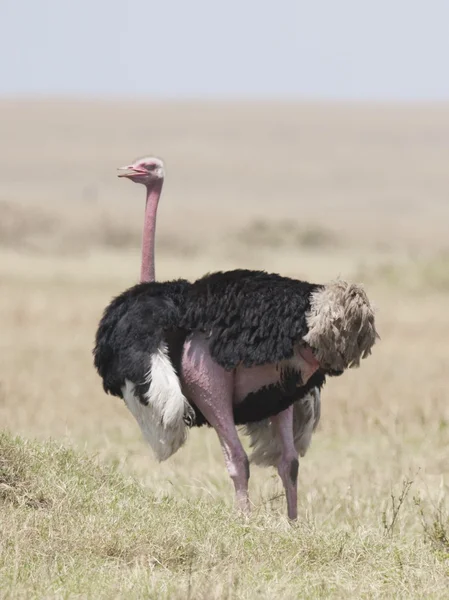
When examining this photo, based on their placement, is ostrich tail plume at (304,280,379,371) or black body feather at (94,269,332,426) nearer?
ostrich tail plume at (304,280,379,371)

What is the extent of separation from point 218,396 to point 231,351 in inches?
11.3

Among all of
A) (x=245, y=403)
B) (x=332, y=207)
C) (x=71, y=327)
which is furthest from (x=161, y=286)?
(x=332, y=207)

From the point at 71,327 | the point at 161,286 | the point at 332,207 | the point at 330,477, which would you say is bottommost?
the point at 332,207

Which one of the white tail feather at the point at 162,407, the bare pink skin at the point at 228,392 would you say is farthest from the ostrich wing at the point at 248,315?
the white tail feather at the point at 162,407

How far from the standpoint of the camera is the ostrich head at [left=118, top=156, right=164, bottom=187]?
7137 millimetres

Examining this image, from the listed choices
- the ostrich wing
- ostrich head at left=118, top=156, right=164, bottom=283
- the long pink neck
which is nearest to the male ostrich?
the ostrich wing

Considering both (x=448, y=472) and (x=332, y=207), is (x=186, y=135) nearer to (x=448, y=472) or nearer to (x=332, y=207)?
(x=332, y=207)

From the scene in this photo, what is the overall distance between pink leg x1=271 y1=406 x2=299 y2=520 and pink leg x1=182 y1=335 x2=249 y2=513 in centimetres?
19

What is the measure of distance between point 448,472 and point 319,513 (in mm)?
1822

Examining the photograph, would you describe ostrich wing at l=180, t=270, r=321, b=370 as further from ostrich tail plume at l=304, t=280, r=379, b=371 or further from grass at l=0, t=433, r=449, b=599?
grass at l=0, t=433, r=449, b=599

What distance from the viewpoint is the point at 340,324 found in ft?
19.6

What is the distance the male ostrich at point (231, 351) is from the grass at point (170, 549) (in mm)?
363

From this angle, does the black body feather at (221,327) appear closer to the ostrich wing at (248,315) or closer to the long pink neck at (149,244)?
the ostrich wing at (248,315)

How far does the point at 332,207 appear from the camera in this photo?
71.0 meters
